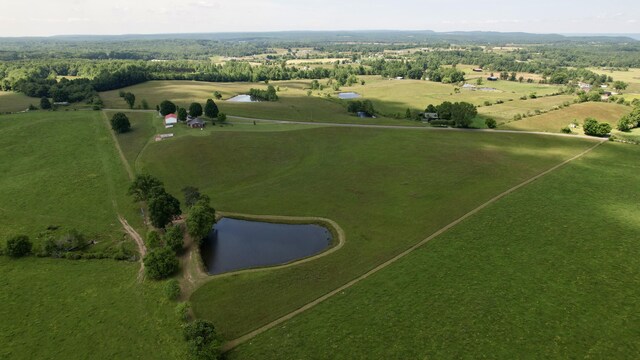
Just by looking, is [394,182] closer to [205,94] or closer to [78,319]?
[78,319]

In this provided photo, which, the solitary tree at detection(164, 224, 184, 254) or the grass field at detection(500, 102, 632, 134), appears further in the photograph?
the grass field at detection(500, 102, 632, 134)

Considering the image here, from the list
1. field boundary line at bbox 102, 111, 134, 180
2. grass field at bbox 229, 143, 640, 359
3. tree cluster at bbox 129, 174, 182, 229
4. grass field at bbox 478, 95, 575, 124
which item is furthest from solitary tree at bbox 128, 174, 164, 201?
grass field at bbox 478, 95, 575, 124

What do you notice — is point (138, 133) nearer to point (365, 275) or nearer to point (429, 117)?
point (365, 275)

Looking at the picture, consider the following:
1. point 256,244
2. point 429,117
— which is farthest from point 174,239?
point 429,117

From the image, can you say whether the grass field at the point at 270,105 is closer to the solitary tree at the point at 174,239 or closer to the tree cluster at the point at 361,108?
the tree cluster at the point at 361,108

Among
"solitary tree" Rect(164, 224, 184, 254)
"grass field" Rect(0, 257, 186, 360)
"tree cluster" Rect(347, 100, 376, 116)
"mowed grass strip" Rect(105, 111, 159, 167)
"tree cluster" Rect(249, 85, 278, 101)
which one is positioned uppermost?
"tree cluster" Rect(249, 85, 278, 101)

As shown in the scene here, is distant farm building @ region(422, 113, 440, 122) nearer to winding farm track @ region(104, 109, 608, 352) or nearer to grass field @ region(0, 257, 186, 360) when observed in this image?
winding farm track @ region(104, 109, 608, 352)

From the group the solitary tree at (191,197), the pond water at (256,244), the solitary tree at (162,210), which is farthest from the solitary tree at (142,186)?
the pond water at (256,244)
